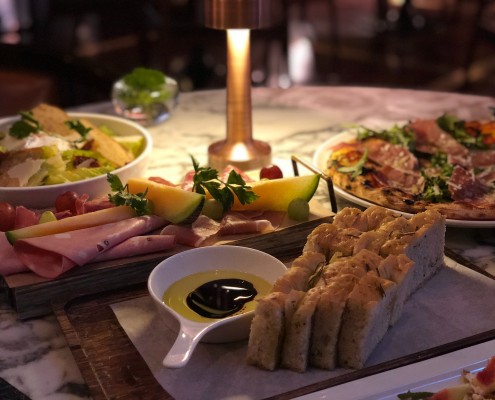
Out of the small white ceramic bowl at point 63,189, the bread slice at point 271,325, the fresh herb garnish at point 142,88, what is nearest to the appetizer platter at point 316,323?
the bread slice at point 271,325

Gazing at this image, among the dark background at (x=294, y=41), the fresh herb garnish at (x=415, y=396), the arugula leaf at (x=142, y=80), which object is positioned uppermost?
the arugula leaf at (x=142, y=80)

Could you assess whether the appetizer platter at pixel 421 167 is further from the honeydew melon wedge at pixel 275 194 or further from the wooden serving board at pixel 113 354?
the wooden serving board at pixel 113 354

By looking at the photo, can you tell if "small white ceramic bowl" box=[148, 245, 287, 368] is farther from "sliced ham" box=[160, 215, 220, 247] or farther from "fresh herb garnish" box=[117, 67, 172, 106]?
"fresh herb garnish" box=[117, 67, 172, 106]

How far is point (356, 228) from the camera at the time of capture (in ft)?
5.66

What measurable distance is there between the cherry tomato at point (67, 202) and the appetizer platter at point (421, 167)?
73cm

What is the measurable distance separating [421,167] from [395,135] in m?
0.19

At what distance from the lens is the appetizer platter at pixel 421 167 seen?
2076mm

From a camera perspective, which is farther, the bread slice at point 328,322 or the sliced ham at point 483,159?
the sliced ham at point 483,159

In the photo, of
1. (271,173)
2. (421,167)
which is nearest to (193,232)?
(271,173)

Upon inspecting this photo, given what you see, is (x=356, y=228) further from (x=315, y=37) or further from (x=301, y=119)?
(x=315, y=37)

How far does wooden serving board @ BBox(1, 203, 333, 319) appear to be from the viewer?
166cm

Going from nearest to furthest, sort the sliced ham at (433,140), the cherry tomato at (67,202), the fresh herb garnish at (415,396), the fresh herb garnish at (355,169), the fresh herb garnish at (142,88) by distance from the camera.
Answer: the fresh herb garnish at (415,396) < the cherry tomato at (67,202) < the fresh herb garnish at (355,169) < the sliced ham at (433,140) < the fresh herb garnish at (142,88)

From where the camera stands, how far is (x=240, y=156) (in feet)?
8.11

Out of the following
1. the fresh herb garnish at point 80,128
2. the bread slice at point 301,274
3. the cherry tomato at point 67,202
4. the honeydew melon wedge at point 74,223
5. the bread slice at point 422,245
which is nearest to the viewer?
the bread slice at point 301,274
